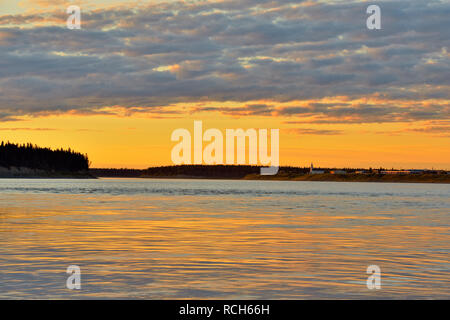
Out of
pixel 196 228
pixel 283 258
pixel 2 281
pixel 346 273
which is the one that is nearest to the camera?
pixel 2 281

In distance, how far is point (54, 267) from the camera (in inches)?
946
